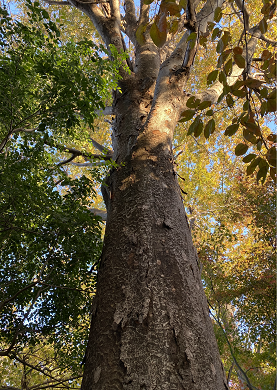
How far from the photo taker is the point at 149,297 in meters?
1.25

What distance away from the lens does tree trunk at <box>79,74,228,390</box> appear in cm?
104

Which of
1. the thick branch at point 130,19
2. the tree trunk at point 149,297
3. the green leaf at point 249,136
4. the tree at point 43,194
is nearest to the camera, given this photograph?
the tree trunk at point 149,297

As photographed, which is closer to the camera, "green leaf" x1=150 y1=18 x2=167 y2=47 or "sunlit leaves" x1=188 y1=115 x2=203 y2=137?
"green leaf" x1=150 y1=18 x2=167 y2=47

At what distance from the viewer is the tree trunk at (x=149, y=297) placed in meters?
1.04

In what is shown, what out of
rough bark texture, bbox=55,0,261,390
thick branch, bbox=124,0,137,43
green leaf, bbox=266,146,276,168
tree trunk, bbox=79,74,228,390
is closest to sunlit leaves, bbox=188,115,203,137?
green leaf, bbox=266,146,276,168

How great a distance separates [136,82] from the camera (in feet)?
11.2

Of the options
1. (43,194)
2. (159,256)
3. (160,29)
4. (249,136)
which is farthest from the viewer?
(43,194)

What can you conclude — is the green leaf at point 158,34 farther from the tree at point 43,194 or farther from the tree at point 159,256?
the tree at point 43,194

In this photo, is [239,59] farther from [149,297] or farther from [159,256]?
[149,297]

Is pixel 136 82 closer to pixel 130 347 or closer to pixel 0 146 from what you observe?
pixel 0 146

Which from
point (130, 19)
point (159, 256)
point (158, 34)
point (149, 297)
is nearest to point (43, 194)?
point (159, 256)

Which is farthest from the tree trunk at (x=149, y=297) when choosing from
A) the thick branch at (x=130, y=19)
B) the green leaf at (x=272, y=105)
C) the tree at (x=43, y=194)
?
the thick branch at (x=130, y=19)

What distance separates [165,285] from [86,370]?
0.53m

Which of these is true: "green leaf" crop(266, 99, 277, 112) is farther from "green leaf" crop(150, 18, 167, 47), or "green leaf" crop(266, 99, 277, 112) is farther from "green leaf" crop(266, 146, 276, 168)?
"green leaf" crop(150, 18, 167, 47)
